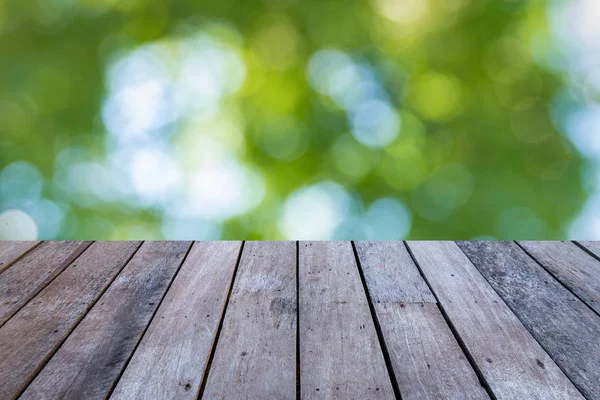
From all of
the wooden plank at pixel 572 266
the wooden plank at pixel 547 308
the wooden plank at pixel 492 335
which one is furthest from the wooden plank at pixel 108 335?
the wooden plank at pixel 572 266

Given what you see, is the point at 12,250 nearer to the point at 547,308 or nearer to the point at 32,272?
the point at 32,272

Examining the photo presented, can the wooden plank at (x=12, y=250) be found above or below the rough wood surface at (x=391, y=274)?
below

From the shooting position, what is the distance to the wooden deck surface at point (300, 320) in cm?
108

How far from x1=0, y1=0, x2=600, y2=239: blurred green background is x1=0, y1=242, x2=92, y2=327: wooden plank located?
0.88ft

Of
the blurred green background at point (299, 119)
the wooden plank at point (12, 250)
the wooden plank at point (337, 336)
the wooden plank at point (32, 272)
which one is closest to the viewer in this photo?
the wooden plank at point (337, 336)

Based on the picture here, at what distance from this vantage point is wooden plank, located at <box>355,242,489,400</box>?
106 cm

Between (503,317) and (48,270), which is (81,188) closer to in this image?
(48,270)

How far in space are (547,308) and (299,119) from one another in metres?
0.96

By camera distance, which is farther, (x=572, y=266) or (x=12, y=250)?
(x=12, y=250)

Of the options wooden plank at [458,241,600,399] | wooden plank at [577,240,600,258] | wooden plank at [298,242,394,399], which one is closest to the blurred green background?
wooden plank at [577,240,600,258]

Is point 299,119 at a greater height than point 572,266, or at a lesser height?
greater

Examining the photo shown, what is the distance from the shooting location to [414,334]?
1.25 meters

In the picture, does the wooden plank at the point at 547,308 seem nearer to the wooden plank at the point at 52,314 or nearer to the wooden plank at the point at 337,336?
the wooden plank at the point at 337,336

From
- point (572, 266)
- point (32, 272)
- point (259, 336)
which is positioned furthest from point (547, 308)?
point (32, 272)
